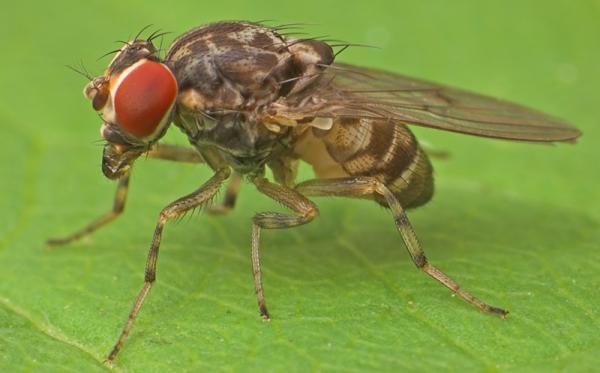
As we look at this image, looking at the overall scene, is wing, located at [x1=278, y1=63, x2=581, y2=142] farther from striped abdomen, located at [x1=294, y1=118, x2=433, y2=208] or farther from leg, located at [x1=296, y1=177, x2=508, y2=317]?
leg, located at [x1=296, y1=177, x2=508, y2=317]

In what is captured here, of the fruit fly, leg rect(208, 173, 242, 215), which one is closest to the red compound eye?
the fruit fly

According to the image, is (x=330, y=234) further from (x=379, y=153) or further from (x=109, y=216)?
(x=109, y=216)

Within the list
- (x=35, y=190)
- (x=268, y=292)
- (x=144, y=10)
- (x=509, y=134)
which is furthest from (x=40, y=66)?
(x=509, y=134)

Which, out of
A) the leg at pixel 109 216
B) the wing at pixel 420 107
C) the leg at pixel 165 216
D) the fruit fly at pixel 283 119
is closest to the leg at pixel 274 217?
the fruit fly at pixel 283 119

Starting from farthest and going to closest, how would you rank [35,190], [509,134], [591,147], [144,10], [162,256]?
1. [144,10]
2. [591,147]
3. [35,190]
4. [162,256]
5. [509,134]

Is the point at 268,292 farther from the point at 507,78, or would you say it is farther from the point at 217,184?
the point at 507,78

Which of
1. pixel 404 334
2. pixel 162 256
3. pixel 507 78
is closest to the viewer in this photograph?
pixel 404 334
